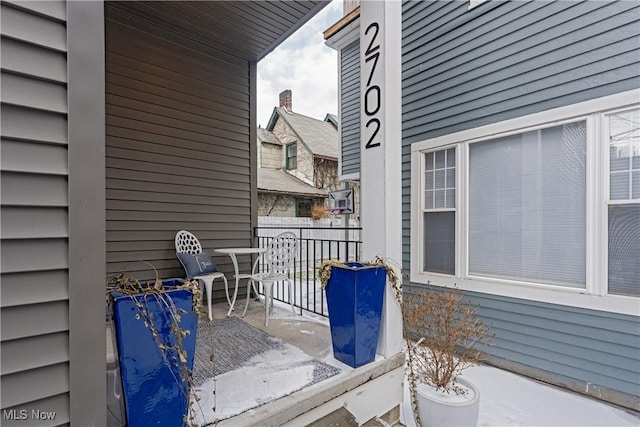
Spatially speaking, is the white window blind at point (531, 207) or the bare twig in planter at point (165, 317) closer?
the bare twig in planter at point (165, 317)

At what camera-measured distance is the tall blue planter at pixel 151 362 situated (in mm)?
1212

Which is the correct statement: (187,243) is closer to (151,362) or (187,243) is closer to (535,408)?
(151,362)

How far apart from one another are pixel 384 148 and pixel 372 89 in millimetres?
473

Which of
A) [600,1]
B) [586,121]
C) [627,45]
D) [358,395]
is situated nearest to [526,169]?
[586,121]

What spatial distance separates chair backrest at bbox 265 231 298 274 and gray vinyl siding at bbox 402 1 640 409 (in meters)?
1.50

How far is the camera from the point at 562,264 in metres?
2.69

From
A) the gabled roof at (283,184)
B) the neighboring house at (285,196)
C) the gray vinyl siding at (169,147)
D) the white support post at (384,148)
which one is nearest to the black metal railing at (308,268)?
the white support post at (384,148)

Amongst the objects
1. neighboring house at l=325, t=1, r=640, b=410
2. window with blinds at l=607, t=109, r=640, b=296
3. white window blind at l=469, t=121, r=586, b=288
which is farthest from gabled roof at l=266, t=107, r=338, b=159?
window with blinds at l=607, t=109, r=640, b=296

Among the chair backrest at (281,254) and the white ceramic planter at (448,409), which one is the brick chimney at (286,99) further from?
the white ceramic planter at (448,409)

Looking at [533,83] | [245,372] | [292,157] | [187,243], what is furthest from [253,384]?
[292,157]

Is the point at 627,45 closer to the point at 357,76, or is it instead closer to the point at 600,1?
the point at 600,1

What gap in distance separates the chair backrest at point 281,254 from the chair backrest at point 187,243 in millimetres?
970

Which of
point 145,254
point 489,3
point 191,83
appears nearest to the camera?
point 489,3

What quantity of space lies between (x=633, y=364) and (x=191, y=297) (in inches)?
126
